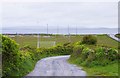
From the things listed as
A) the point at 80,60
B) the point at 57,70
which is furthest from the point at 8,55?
the point at 80,60

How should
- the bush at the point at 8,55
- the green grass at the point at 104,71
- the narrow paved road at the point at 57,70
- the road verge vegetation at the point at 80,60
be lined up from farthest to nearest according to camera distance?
the narrow paved road at the point at 57,70, the green grass at the point at 104,71, the road verge vegetation at the point at 80,60, the bush at the point at 8,55

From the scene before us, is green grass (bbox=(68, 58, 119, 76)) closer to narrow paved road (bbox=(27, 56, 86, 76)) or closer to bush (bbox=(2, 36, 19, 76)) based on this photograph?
narrow paved road (bbox=(27, 56, 86, 76))

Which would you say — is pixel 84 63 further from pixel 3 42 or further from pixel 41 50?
pixel 41 50

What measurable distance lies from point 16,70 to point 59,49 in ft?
132

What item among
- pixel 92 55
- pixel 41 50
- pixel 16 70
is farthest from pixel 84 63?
pixel 41 50

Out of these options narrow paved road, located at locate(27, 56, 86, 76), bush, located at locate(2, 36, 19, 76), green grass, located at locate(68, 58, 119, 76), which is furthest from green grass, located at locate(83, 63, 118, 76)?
bush, located at locate(2, 36, 19, 76)

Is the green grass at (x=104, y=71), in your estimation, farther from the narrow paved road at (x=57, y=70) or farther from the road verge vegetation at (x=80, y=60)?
the narrow paved road at (x=57, y=70)

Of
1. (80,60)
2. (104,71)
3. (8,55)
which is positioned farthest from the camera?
(80,60)

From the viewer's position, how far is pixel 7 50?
2412 cm

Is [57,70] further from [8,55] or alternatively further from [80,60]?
[80,60]

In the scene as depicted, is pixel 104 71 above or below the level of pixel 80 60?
above

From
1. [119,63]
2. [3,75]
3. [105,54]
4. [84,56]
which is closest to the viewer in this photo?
[3,75]

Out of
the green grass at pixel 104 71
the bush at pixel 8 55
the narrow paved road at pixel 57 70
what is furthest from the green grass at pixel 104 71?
the bush at pixel 8 55

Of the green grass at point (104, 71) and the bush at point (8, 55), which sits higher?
the bush at point (8, 55)
